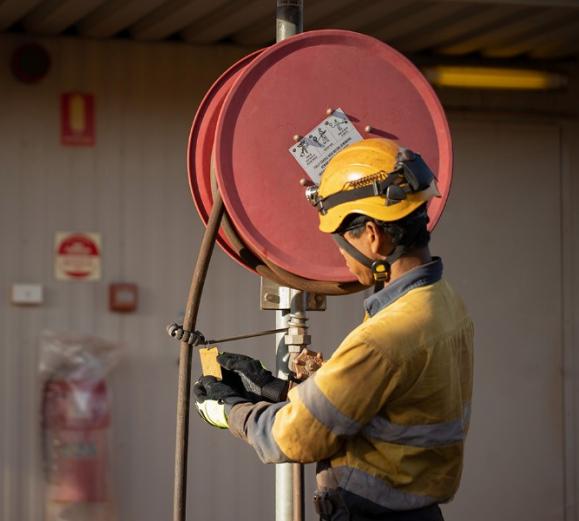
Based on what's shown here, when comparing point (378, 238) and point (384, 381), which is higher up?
point (378, 238)

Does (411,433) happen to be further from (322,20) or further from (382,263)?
(322,20)

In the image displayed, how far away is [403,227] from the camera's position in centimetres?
296

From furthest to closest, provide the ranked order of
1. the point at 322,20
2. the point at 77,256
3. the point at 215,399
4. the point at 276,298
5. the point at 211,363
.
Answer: the point at 77,256 < the point at 322,20 < the point at 276,298 < the point at 211,363 < the point at 215,399

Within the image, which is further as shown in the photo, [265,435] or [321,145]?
[321,145]

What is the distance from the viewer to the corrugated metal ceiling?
6.02 m

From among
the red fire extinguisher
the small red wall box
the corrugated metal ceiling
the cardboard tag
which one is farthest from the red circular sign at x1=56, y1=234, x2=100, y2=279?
the cardboard tag

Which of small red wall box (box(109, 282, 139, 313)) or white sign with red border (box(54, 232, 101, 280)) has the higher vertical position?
white sign with red border (box(54, 232, 101, 280))

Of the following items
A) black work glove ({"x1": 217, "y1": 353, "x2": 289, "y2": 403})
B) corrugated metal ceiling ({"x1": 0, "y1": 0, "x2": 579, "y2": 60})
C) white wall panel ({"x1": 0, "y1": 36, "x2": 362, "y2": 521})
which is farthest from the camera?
white wall panel ({"x1": 0, "y1": 36, "x2": 362, "y2": 521})

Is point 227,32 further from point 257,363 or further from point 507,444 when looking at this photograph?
point 257,363

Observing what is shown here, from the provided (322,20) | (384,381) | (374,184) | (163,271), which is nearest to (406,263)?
(374,184)

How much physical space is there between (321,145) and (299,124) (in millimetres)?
92

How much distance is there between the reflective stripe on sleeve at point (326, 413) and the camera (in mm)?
2805

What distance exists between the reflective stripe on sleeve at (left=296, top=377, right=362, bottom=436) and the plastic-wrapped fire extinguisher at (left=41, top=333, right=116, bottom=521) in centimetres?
356

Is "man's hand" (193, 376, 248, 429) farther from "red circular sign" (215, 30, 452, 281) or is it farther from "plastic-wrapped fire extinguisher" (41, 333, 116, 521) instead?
"plastic-wrapped fire extinguisher" (41, 333, 116, 521)
